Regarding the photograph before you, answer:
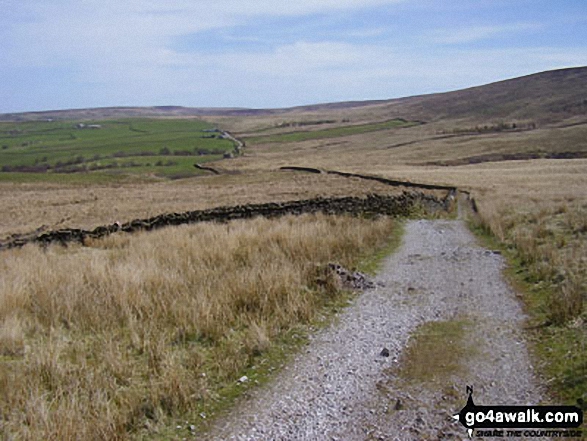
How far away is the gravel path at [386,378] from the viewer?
16.2ft

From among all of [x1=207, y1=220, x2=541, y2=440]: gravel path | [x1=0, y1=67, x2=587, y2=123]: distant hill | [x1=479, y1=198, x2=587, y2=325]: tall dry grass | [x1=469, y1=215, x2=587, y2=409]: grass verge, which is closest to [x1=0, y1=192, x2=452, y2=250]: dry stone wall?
[x1=479, y1=198, x2=587, y2=325]: tall dry grass

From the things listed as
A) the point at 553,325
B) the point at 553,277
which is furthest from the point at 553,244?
the point at 553,325

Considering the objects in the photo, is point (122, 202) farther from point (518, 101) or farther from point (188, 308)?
point (518, 101)

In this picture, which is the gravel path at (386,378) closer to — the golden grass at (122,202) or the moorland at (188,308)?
the moorland at (188,308)

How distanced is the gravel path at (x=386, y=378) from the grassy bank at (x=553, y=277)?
29 centimetres

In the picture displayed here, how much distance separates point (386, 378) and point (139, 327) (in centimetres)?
339

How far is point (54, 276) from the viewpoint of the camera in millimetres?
9500

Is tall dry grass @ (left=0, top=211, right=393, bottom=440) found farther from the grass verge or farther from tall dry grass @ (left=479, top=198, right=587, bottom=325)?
→ tall dry grass @ (left=479, top=198, right=587, bottom=325)

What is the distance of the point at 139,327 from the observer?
23.3 ft

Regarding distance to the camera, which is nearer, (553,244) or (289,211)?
(553,244)

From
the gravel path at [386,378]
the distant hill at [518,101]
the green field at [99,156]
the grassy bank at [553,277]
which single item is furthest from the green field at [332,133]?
the gravel path at [386,378]

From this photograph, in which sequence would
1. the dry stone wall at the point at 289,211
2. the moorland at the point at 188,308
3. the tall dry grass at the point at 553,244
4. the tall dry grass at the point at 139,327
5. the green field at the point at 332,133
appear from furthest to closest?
1. the green field at the point at 332,133
2. the dry stone wall at the point at 289,211
3. the tall dry grass at the point at 553,244
4. the moorland at the point at 188,308
5. the tall dry grass at the point at 139,327

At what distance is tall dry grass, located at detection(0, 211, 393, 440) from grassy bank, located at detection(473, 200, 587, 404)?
332 cm

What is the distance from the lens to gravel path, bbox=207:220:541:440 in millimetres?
4945
